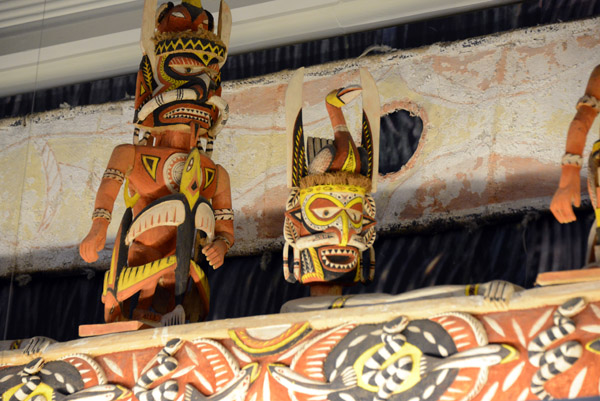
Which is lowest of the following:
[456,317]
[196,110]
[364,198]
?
[456,317]

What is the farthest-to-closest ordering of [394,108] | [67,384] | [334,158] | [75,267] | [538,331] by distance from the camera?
1. [75,267]
2. [394,108]
3. [334,158]
4. [67,384]
5. [538,331]

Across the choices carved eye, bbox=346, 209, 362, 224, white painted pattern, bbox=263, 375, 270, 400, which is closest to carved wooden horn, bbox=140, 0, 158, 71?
carved eye, bbox=346, 209, 362, 224

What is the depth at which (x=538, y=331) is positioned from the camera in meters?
2.21

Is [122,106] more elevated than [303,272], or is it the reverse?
[122,106]

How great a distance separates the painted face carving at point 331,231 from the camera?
2.78 metres

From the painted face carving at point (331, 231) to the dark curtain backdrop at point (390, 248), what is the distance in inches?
14.0

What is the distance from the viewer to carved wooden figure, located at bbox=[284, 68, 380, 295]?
110 inches

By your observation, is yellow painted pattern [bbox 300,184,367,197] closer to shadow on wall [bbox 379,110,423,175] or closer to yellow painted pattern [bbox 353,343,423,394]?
shadow on wall [bbox 379,110,423,175]

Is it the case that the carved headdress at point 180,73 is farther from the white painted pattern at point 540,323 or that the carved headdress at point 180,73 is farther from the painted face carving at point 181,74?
the white painted pattern at point 540,323

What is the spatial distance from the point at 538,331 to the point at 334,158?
913 millimetres

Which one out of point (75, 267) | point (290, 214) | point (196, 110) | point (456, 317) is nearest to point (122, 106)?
point (75, 267)

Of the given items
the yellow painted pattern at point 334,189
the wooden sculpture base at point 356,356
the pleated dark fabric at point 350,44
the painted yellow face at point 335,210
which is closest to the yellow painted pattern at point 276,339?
the wooden sculpture base at point 356,356

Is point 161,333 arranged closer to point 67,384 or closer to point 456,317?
point 67,384

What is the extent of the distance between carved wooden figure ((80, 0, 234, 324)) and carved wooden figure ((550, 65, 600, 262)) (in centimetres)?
100
